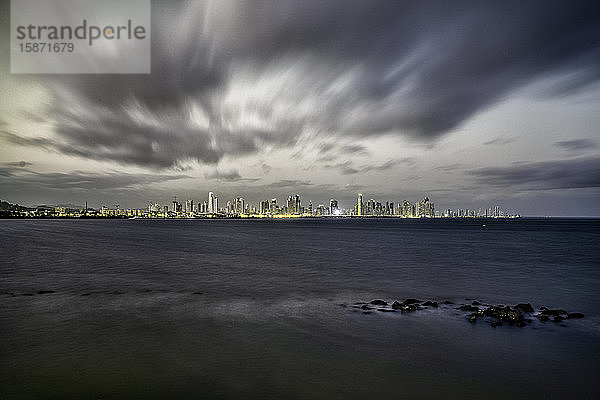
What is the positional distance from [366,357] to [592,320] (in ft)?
54.0

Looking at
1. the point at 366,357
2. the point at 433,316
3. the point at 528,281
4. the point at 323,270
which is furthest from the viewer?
the point at 323,270

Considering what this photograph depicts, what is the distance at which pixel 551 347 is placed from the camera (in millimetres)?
15109

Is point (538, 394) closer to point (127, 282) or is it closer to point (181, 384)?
point (181, 384)

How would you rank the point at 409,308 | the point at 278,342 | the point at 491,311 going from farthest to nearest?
the point at 409,308, the point at 491,311, the point at 278,342

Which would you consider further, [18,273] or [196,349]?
[18,273]

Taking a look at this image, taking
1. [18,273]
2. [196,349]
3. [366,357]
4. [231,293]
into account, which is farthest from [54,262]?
[366,357]

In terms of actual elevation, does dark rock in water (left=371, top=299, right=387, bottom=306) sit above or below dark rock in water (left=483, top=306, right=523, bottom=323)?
below

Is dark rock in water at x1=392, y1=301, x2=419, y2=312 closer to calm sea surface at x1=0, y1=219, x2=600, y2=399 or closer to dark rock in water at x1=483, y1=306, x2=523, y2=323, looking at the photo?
calm sea surface at x1=0, y1=219, x2=600, y2=399

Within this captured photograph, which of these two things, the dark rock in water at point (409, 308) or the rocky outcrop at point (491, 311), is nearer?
the rocky outcrop at point (491, 311)

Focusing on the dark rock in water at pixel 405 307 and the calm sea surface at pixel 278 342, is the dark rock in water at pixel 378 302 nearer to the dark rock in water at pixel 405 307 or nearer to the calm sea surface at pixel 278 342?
the dark rock in water at pixel 405 307

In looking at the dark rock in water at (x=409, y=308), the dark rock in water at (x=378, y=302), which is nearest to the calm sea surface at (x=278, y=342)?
the dark rock in water at (x=409, y=308)

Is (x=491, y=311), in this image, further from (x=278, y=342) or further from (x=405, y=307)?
(x=278, y=342)

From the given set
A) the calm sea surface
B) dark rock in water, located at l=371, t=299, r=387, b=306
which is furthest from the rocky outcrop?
the calm sea surface

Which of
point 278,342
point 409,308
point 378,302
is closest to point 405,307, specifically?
point 409,308
